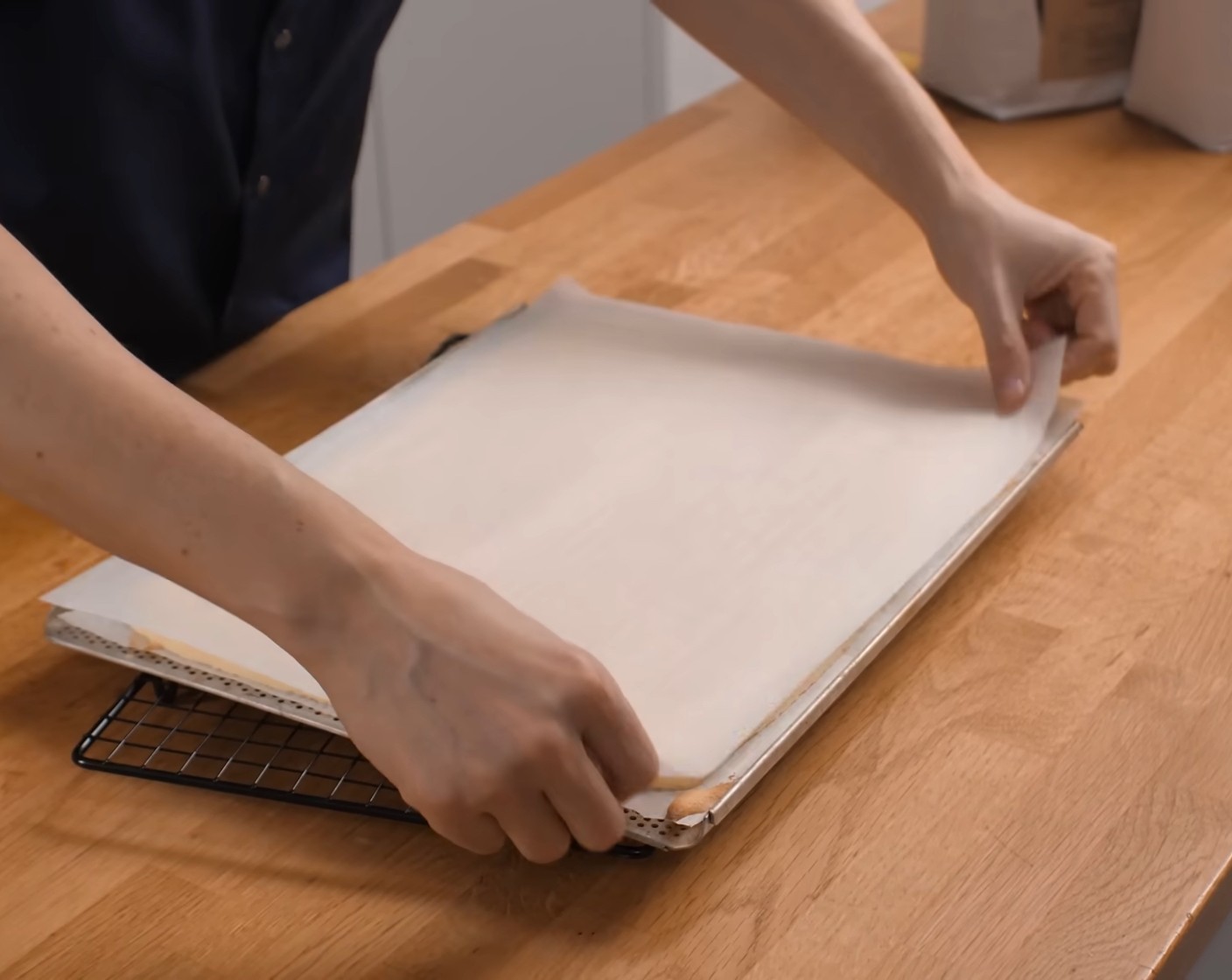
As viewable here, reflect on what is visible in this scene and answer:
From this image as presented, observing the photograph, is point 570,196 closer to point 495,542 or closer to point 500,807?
point 495,542

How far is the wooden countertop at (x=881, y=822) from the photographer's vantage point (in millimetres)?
584

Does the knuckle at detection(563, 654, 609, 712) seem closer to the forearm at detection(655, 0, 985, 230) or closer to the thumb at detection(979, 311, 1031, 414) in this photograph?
the thumb at detection(979, 311, 1031, 414)

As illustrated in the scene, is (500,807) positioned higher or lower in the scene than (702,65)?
higher

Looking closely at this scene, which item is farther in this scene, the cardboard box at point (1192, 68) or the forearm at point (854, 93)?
the cardboard box at point (1192, 68)

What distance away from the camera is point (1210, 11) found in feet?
4.21

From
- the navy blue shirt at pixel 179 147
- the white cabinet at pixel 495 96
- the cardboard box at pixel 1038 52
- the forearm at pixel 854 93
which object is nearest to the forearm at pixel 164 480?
the navy blue shirt at pixel 179 147

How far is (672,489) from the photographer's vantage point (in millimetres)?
788

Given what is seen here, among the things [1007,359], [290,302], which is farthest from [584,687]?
[290,302]

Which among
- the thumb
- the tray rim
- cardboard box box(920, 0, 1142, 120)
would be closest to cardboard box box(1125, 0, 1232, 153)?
cardboard box box(920, 0, 1142, 120)

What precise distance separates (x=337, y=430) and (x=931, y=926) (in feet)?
1.42

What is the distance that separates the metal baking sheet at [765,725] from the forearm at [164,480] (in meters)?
0.12

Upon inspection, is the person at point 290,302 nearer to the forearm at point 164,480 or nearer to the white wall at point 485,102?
the forearm at point 164,480

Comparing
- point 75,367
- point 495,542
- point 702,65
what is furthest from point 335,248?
point 702,65

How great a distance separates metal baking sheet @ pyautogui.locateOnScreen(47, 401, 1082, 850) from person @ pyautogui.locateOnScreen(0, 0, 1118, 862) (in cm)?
4
